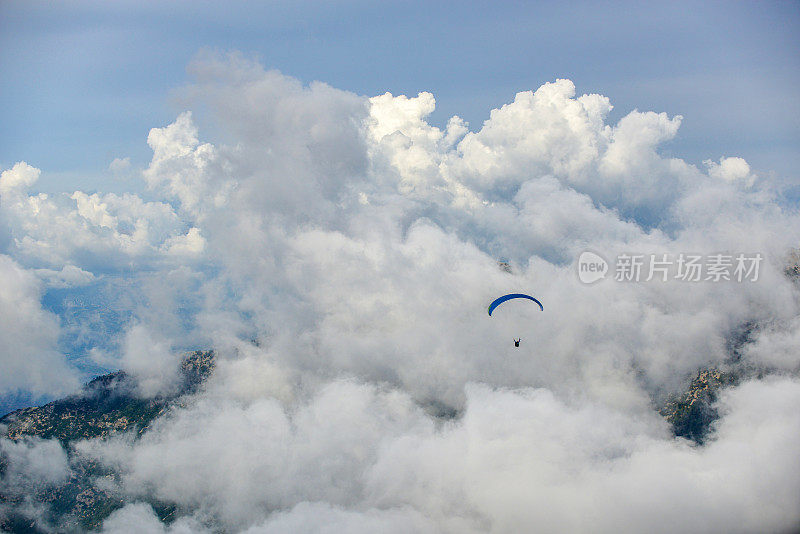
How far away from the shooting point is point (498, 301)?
6786 inches

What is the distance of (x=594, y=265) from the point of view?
192750 mm

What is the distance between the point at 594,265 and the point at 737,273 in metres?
48.2

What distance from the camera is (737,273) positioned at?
166 metres

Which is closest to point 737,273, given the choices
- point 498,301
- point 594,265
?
point 594,265

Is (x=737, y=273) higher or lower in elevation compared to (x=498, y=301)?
higher

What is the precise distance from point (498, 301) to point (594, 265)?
166 ft

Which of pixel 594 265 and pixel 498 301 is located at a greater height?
pixel 594 265

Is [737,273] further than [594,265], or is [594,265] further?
[594,265]

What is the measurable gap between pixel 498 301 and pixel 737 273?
279 ft

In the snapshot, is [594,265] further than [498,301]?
Yes

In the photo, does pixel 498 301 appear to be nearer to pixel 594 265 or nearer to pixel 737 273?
pixel 594 265
